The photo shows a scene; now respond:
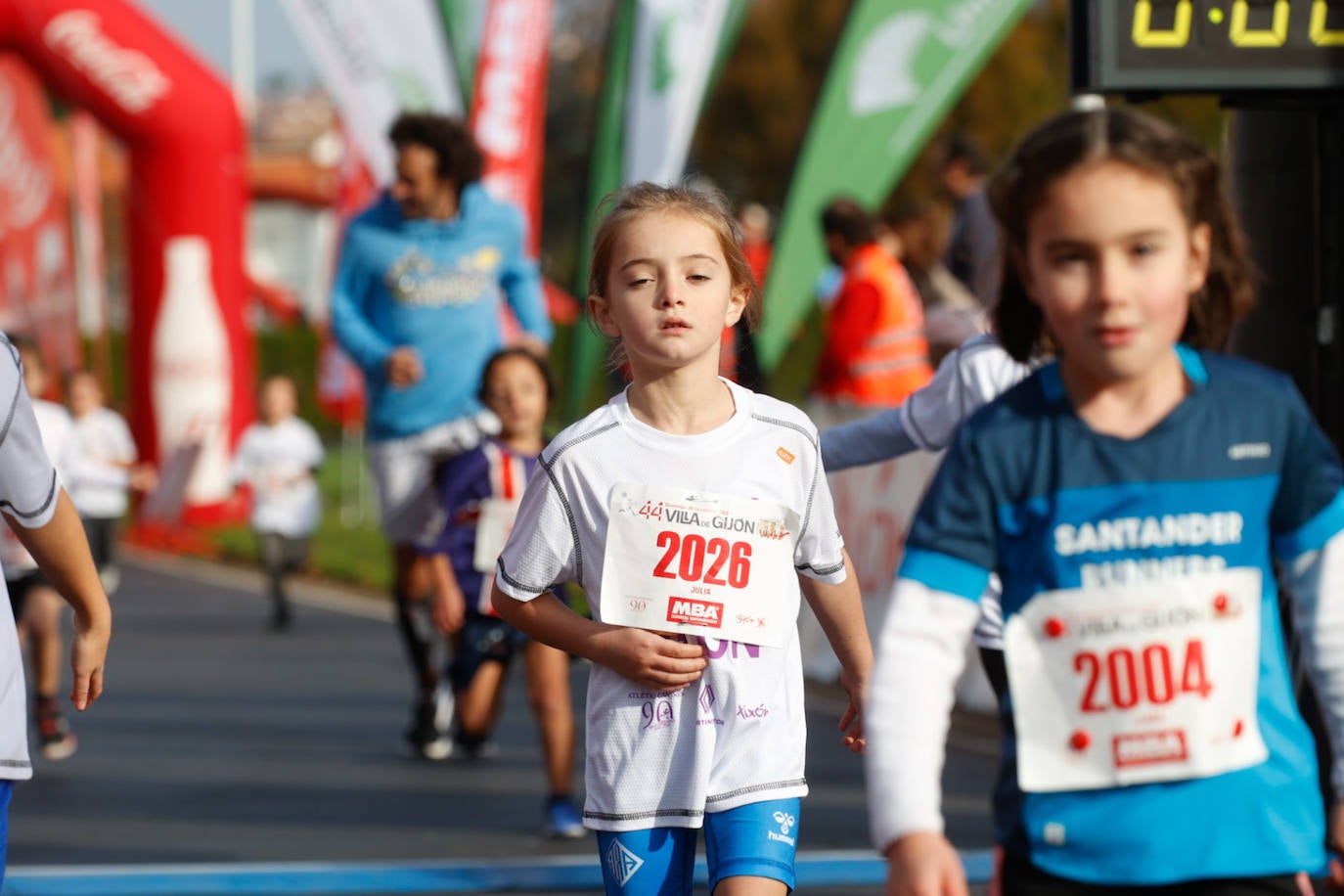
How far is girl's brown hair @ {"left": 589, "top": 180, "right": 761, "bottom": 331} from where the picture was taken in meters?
4.13

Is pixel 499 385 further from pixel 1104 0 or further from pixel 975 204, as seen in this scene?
pixel 975 204

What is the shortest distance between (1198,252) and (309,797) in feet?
19.4

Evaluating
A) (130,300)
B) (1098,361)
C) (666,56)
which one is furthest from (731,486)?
(130,300)

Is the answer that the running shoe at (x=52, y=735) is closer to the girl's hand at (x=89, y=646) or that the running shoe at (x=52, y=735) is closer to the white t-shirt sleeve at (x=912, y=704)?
the girl's hand at (x=89, y=646)

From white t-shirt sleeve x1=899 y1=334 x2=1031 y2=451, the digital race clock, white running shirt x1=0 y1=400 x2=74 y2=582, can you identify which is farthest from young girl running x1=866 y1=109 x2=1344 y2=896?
white running shirt x1=0 y1=400 x2=74 y2=582

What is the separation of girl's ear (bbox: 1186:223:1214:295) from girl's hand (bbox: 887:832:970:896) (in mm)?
740

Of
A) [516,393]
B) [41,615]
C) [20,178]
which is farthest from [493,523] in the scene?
[20,178]

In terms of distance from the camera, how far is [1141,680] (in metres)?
2.83

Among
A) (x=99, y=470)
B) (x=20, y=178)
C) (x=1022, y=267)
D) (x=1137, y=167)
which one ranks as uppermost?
(x=1137, y=167)

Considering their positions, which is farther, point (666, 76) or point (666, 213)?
point (666, 76)

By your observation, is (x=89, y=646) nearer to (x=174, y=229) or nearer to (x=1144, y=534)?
(x=1144, y=534)

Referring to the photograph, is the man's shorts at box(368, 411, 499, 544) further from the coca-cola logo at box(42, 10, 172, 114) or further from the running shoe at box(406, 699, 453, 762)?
the coca-cola logo at box(42, 10, 172, 114)

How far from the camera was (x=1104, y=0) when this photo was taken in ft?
20.2

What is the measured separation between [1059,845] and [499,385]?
5.00 metres
